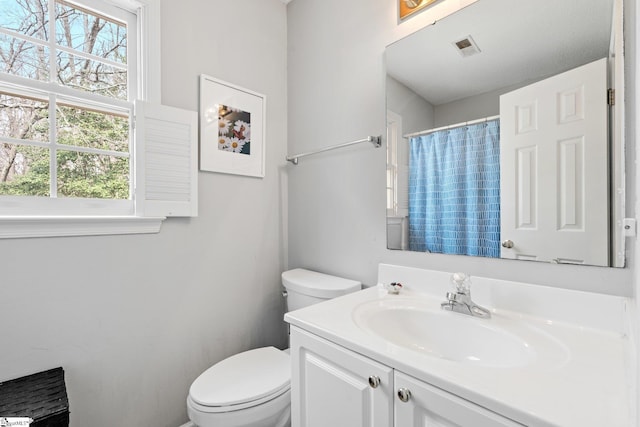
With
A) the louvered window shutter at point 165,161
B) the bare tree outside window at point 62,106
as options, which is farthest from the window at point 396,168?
the bare tree outside window at point 62,106

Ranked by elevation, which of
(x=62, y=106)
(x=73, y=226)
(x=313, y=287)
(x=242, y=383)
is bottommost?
(x=242, y=383)

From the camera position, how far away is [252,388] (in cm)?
116

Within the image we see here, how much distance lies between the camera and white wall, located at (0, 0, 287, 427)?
1.14 m

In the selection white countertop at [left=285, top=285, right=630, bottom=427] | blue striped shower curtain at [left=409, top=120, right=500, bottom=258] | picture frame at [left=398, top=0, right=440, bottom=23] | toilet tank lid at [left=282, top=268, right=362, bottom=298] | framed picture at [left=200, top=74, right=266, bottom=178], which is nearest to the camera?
white countertop at [left=285, top=285, right=630, bottom=427]

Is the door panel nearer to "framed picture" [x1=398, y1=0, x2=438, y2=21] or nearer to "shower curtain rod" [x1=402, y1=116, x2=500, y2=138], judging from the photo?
"shower curtain rod" [x1=402, y1=116, x2=500, y2=138]

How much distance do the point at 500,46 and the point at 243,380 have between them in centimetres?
163

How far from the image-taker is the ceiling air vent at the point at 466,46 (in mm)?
1137

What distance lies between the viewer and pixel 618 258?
844mm

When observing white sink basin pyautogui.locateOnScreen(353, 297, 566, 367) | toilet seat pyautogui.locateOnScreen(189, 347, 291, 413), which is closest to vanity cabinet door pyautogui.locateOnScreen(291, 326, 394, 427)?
white sink basin pyautogui.locateOnScreen(353, 297, 566, 367)

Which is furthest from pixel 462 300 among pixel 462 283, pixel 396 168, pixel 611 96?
pixel 611 96

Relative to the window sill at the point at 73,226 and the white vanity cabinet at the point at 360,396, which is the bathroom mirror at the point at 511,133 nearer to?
the white vanity cabinet at the point at 360,396

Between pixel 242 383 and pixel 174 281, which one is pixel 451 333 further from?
pixel 174 281

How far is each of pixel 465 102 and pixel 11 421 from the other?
5.90ft

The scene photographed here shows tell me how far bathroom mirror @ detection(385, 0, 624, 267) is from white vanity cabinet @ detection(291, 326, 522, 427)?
0.63 metres
